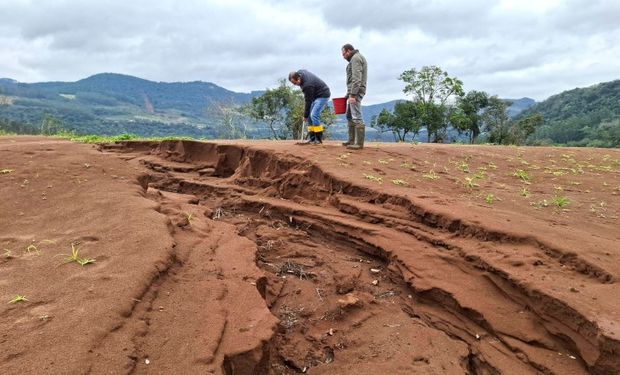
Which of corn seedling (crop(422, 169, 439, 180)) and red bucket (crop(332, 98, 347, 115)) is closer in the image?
corn seedling (crop(422, 169, 439, 180))

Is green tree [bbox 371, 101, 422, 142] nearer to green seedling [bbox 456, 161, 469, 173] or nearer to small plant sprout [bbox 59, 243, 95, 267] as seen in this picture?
green seedling [bbox 456, 161, 469, 173]

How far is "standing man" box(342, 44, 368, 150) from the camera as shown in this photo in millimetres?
8289

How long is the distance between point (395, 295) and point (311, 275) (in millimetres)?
890

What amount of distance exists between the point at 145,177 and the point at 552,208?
525cm

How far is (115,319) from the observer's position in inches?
109

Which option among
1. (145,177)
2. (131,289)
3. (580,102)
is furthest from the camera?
(580,102)

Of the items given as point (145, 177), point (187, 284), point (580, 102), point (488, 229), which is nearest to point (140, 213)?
point (187, 284)

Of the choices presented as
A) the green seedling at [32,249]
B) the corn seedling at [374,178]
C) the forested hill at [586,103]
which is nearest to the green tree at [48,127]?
the corn seedling at [374,178]

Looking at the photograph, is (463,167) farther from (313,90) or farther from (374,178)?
(313,90)

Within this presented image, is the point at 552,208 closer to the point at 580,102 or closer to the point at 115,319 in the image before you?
the point at 115,319

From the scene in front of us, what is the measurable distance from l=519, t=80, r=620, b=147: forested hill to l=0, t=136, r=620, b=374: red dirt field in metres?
31.3

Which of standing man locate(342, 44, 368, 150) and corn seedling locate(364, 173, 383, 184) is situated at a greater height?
standing man locate(342, 44, 368, 150)

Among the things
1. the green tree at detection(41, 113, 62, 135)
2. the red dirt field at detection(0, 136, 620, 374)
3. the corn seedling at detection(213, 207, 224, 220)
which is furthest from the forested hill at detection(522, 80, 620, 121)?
the corn seedling at detection(213, 207, 224, 220)

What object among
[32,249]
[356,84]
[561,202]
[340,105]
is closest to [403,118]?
[340,105]
